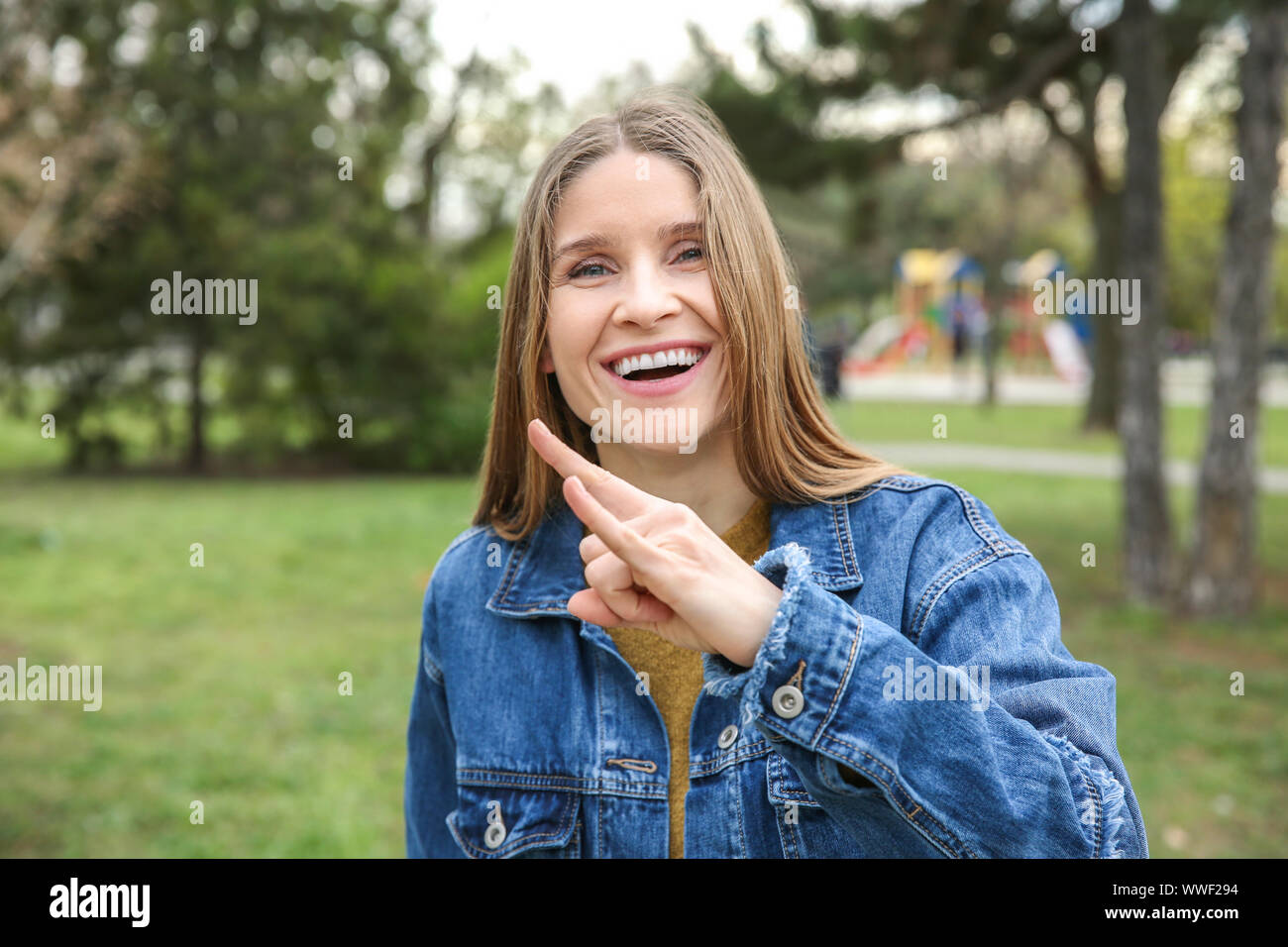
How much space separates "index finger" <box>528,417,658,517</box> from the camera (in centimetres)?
122

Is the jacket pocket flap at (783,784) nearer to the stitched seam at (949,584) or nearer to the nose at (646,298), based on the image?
the stitched seam at (949,584)

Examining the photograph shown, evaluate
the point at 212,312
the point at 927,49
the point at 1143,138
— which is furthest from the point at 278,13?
the point at 1143,138

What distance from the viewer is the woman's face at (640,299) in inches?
58.9

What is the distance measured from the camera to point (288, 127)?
1319 cm

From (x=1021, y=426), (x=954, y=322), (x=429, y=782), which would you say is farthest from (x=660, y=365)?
(x=954, y=322)

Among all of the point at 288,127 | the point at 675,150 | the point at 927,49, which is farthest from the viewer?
the point at 288,127

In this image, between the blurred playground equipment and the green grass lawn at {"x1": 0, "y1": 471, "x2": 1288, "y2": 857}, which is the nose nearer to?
the green grass lawn at {"x1": 0, "y1": 471, "x2": 1288, "y2": 857}

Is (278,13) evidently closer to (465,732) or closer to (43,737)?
(43,737)

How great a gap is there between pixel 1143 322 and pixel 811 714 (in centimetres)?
687

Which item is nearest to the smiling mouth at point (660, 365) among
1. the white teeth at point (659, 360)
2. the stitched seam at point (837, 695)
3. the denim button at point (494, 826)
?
the white teeth at point (659, 360)

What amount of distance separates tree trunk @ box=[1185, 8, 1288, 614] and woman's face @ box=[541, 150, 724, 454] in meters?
6.25

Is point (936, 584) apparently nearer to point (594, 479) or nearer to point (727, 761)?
point (727, 761)

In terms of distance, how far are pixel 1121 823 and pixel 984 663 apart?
0.22m

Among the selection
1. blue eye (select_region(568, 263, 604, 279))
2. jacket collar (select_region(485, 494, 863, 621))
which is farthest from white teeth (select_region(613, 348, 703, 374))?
jacket collar (select_region(485, 494, 863, 621))
